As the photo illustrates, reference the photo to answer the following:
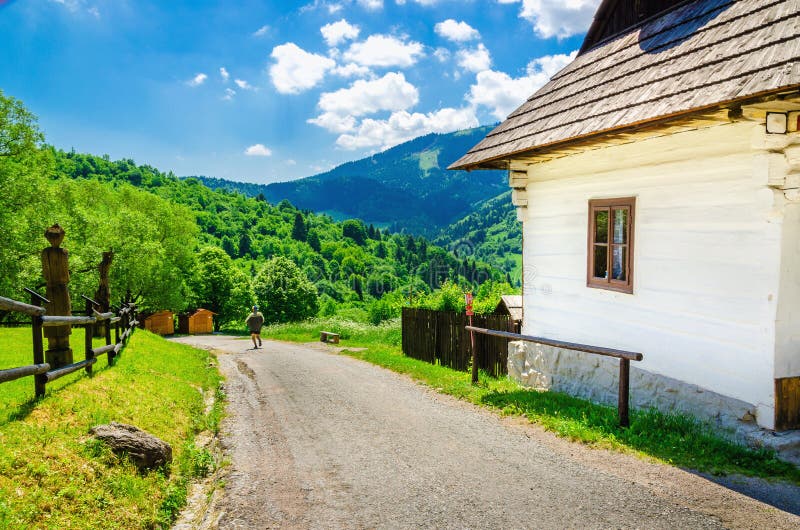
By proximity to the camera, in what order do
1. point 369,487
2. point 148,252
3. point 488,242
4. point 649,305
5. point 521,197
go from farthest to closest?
point 488,242
point 148,252
point 521,197
point 649,305
point 369,487

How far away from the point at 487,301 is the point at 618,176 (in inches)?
581

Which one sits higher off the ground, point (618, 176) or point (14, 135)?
point (14, 135)

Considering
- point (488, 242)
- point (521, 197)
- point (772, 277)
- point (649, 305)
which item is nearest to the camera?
point (772, 277)

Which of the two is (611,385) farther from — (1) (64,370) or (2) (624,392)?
(1) (64,370)

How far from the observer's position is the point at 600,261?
762cm

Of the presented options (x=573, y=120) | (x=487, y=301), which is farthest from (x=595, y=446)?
(x=487, y=301)

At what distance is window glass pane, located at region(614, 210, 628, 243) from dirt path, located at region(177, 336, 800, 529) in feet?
10.0

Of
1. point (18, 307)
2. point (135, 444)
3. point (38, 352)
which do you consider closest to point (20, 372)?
point (18, 307)

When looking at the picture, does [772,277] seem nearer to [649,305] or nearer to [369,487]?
[649,305]

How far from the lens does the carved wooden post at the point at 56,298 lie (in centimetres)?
626

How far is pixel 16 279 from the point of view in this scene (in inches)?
800

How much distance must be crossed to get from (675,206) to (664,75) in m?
1.67

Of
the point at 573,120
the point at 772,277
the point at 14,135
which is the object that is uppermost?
the point at 14,135

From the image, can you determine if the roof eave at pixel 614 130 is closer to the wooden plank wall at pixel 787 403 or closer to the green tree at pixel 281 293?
the wooden plank wall at pixel 787 403
